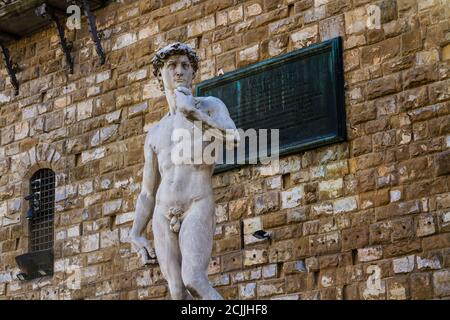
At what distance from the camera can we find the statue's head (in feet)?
32.0

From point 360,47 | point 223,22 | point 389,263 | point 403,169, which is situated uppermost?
point 223,22

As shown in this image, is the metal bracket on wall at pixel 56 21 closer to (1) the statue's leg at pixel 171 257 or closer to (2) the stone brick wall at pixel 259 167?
(2) the stone brick wall at pixel 259 167

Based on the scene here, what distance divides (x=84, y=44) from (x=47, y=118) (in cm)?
106

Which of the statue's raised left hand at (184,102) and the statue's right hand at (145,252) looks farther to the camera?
the statue's right hand at (145,252)

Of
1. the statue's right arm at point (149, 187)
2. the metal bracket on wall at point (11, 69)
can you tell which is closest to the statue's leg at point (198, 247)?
the statue's right arm at point (149, 187)

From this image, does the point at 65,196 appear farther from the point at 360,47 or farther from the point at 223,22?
the point at 360,47

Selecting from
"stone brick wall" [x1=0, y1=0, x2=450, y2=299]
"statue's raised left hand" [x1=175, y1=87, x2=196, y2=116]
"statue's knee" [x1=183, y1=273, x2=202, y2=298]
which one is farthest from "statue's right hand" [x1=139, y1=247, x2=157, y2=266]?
"stone brick wall" [x1=0, y1=0, x2=450, y2=299]

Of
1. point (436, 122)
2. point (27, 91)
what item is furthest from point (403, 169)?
point (27, 91)

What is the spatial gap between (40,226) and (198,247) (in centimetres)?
665

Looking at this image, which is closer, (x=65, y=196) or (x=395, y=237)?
(x=395, y=237)

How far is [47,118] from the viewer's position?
51.4 feet

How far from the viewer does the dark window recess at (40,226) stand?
49.7 feet

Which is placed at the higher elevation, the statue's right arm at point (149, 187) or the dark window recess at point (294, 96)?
the dark window recess at point (294, 96)

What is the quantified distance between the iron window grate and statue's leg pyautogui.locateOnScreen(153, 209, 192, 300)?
615 centimetres
